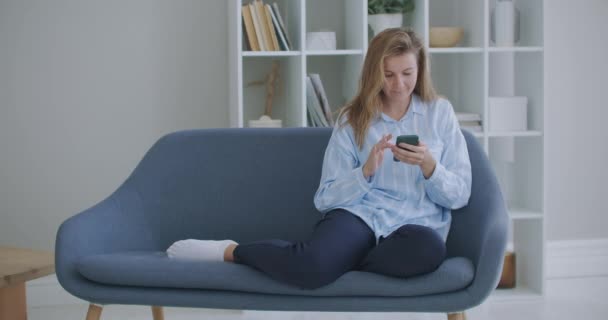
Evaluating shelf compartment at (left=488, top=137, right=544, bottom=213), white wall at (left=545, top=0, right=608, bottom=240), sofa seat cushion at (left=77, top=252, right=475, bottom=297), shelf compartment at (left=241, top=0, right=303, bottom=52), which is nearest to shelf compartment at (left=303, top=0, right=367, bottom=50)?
shelf compartment at (left=241, top=0, right=303, bottom=52)

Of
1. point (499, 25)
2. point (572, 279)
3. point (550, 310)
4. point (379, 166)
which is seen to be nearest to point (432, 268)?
point (379, 166)

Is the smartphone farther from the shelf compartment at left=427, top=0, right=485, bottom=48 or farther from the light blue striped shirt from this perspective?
the shelf compartment at left=427, top=0, right=485, bottom=48

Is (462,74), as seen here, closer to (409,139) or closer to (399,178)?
(399,178)

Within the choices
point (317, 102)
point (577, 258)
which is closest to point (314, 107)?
point (317, 102)

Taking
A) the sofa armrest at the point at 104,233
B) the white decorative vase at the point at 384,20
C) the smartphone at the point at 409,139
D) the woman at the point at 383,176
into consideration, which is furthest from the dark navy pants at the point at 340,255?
the white decorative vase at the point at 384,20

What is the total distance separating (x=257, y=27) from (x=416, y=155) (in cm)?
123

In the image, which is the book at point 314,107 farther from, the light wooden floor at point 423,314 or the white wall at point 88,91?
the light wooden floor at point 423,314

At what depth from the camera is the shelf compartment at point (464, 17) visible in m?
3.58

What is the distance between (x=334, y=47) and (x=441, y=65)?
64 centimetres

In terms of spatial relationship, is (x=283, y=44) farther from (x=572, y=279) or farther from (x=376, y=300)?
(x=572, y=279)

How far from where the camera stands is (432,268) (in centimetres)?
228

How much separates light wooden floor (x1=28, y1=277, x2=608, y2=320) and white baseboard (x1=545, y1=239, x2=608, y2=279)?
0.31 meters

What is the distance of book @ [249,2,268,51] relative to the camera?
339 cm

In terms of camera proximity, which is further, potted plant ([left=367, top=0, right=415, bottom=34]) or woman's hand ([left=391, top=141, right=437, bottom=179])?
potted plant ([left=367, top=0, right=415, bottom=34])
